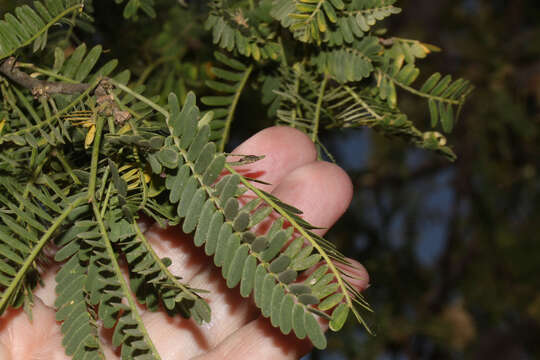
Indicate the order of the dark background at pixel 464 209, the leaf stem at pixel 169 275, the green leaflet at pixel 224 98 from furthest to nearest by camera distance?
the dark background at pixel 464 209 → the green leaflet at pixel 224 98 → the leaf stem at pixel 169 275

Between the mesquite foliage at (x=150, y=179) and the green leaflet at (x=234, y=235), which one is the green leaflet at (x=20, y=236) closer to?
the mesquite foliage at (x=150, y=179)

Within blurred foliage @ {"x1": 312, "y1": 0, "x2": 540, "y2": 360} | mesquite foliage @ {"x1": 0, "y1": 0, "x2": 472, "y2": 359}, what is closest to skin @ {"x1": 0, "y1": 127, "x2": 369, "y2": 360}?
mesquite foliage @ {"x1": 0, "y1": 0, "x2": 472, "y2": 359}

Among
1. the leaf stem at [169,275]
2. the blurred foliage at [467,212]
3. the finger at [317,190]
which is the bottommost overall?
A: the blurred foliage at [467,212]

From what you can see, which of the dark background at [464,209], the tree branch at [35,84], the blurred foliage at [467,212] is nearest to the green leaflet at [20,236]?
the tree branch at [35,84]

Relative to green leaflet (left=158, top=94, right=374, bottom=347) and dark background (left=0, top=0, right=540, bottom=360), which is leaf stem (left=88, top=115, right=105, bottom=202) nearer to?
green leaflet (left=158, top=94, right=374, bottom=347)

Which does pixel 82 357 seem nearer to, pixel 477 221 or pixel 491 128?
pixel 491 128

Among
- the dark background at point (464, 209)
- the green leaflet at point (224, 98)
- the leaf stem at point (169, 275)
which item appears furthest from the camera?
the dark background at point (464, 209)

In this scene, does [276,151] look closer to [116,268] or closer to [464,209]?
[116,268]

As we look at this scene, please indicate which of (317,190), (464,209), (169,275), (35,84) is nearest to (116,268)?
(169,275)
